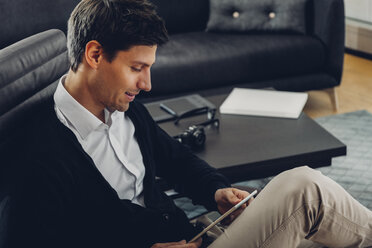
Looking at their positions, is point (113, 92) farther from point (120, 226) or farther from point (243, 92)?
point (243, 92)

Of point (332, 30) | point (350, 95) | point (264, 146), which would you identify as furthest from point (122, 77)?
point (350, 95)

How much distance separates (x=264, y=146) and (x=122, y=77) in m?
0.77

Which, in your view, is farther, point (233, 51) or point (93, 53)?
point (233, 51)

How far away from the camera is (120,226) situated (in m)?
1.38

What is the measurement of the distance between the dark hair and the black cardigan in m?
0.19

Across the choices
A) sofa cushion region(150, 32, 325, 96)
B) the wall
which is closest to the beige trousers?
sofa cushion region(150, 32, 325, 96)

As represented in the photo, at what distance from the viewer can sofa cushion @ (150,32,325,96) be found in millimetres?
3027

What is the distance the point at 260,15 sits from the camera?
3.31 meters

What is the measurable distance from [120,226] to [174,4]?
88.5 inches

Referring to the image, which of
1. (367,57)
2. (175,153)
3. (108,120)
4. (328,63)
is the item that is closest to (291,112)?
(175,153)

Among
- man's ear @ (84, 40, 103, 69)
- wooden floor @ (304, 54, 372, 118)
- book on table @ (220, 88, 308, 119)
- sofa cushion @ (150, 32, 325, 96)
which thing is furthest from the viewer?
wooden floor @ (304, 54, 372, 118)

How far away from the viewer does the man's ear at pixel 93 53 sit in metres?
1.31

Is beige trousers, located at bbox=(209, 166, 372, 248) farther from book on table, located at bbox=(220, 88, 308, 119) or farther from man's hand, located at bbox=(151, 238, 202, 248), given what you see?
book on table, located at bbox=(220, 88, 308, 119)

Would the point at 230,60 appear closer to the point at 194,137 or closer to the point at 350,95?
the point at 350,95
